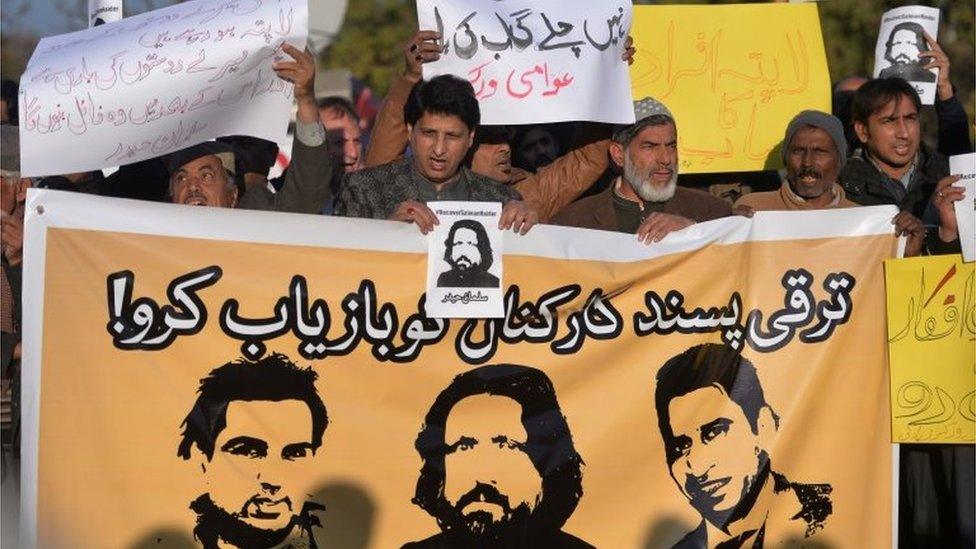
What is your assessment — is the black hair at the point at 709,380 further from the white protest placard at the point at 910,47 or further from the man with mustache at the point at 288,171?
the white protest placard at the point at 910,47

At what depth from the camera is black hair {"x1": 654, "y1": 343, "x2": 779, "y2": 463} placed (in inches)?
267

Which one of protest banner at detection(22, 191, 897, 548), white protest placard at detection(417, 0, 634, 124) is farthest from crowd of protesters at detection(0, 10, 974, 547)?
protest banner at detection(22, 191, 897, 548)

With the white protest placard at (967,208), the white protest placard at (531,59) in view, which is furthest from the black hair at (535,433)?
the white protest placard at (967,208)

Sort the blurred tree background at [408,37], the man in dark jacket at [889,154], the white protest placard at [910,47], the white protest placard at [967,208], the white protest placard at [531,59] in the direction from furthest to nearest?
1. the blurred tree background at [408,37]
2. the white protest placard at [910,47]
3. the man in dark jacket at [889,154]
4. the white protest placard at [531,59]
5. the white protest placard at [967,208]

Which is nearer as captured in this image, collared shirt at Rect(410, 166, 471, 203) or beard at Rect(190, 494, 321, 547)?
beard at Rect(190, 494, 321, 547)

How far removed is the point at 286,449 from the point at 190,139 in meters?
1.14

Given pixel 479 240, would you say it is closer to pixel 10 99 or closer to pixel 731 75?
pixel 731 75

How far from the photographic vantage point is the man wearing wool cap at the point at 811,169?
7301 mm

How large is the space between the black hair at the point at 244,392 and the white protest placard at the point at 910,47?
310cm

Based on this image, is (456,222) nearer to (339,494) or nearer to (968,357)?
(339,494)

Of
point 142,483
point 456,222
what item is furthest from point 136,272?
Answer: point 456,222

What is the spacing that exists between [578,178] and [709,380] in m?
1.12

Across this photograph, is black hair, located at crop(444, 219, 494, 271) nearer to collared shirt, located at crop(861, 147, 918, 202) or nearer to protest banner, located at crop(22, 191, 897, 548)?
protest banner, located at crop(22, 191, 897, 548)

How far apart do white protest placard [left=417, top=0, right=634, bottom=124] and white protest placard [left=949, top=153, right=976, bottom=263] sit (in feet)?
4.11
